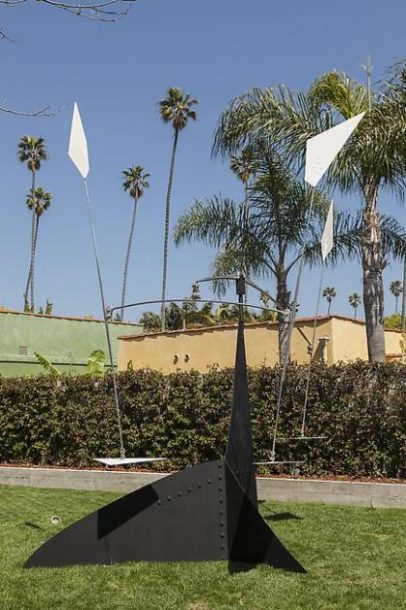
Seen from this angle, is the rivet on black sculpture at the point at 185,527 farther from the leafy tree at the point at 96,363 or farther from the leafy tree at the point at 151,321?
the leafy tree at the point at 151,321

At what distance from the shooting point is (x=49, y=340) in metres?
25.3

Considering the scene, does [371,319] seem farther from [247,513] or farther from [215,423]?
[247,513]

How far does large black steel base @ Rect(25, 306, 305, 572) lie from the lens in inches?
266

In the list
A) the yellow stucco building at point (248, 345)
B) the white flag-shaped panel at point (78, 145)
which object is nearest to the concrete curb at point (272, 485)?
the yellow stucco building at point (248, 345)

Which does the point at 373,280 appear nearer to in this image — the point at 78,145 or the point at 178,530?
the point at 78,145

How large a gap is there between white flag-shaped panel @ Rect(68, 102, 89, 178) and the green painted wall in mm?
15609

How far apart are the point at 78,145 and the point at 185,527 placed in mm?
4542

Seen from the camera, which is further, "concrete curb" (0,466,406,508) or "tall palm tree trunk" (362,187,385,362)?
"tall palm tree trunk" (362,187,385,362)

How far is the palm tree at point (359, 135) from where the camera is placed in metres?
14.7

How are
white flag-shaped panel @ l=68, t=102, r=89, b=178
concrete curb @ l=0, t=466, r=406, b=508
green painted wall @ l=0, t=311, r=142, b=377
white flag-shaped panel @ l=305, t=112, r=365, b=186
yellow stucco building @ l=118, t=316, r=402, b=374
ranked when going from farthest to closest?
green painted wall @ l=0, t=311, r=142, b=377 < yellow stucco building @ l=118, t=316, r=402, b=374 < concrete curb @ l=0, t=466, r=406, b=508 < white flag-shaped panel @ l=305, t=112, r=365, b=186 < white flag-shaped panel @ l=68, t=102, r=89, b=178

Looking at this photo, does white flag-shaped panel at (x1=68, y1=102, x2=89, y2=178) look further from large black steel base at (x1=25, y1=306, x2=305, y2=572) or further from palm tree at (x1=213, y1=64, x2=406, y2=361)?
palm tree at (x1=213, y1=64, x2=406, y2=361)

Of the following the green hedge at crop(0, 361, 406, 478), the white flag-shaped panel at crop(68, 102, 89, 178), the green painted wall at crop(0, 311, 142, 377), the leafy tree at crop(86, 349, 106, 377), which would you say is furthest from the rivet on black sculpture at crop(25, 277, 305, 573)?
the green painted wall at crop(0, 311, 142, 377)

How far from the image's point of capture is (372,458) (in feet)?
38.7

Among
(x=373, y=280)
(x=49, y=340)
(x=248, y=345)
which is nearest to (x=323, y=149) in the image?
(x=373, y=280)
